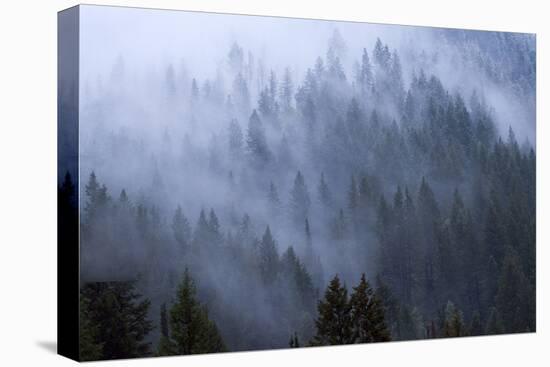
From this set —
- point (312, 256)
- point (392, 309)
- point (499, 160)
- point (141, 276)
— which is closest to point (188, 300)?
point (141, 276)

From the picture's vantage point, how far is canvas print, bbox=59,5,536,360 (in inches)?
444

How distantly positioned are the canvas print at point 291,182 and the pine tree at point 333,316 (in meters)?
0.02

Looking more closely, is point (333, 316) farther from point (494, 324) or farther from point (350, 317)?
point (494, 324)

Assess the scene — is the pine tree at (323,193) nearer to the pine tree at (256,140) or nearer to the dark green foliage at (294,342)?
the pine tree at (256,140)

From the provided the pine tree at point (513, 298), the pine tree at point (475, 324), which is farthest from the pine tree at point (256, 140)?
the pine tree at point (513, 298)

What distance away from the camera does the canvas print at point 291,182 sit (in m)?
11.3

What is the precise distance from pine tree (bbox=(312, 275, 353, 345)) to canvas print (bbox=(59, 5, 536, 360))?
0.02 m

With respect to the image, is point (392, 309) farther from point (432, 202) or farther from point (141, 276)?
point (141, 276)

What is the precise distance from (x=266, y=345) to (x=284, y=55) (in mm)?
2685

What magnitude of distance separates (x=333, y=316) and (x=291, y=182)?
1330 millimetres

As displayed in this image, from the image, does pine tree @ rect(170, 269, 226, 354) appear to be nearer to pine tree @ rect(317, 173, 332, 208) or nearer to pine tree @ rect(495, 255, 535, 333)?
pine tree @ rect(317, 173, 332, 208)

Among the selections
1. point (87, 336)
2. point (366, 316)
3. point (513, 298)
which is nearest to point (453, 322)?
point (513, 298)

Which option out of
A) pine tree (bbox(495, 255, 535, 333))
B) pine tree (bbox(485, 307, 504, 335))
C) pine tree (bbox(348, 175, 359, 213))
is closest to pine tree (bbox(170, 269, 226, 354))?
pine tree (bbox(348, 175, 359, 213))

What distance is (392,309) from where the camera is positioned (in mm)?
12492
